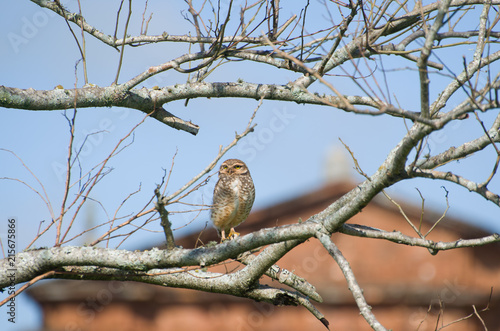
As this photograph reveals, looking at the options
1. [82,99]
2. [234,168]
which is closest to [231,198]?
[234,168]

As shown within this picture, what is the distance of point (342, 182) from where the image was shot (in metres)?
13.1

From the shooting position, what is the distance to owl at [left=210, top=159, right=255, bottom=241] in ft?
25.5

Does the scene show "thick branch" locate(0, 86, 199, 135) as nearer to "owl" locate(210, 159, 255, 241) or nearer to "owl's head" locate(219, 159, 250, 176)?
"owl" locate(210, 159, 255, 241)

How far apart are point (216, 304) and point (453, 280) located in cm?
542

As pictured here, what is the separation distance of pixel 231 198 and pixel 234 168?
0.69 metres

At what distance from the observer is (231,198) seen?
7785mm

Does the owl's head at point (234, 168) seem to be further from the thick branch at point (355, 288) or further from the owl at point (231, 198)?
the thick branch at point (355, 288)

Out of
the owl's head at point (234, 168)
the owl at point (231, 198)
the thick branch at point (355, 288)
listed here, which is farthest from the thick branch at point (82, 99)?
the owl's head at point (234, 168)

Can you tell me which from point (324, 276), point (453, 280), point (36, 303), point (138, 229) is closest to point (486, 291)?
point (453, 280)

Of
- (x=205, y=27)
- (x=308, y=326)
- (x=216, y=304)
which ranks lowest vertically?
(x=308, y=326)

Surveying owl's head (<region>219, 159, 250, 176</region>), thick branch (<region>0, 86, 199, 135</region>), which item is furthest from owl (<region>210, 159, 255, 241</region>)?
thick branch (<region>0, 86, 199, 135</region>)

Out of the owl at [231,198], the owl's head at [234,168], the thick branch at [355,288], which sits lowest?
the thick branch at [355,288]

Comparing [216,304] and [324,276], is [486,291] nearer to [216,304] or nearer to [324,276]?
[324,276]

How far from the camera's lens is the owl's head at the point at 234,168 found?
8305 mm
